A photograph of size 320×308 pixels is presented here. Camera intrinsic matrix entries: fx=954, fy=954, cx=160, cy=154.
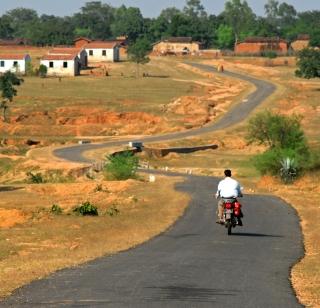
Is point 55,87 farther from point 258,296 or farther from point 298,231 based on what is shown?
point 258,296

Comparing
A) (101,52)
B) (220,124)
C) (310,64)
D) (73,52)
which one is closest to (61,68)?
(73,52)

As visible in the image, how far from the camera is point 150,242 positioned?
24.0m

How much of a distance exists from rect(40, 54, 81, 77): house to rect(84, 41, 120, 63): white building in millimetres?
29126

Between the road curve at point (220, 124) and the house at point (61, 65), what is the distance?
2538cm

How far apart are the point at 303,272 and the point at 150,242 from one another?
6019mm

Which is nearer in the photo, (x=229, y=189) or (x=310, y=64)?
(x=229, y=189)

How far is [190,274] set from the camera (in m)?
17.0

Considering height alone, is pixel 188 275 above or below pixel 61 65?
above

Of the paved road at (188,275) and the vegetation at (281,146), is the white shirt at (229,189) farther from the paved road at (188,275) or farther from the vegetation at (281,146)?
the vegetation at (281,146)

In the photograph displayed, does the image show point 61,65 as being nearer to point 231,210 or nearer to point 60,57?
point 60,57

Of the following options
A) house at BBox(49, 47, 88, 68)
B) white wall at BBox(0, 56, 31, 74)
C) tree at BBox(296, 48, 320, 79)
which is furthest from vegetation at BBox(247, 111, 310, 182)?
house at BBox(49, 47, 88, 68)

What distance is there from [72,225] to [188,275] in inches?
475

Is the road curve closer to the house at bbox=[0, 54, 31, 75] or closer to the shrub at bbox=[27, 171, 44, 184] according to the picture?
the shrub at bbox=[27, 171, 44, 184]

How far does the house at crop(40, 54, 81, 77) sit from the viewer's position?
5492 inches
